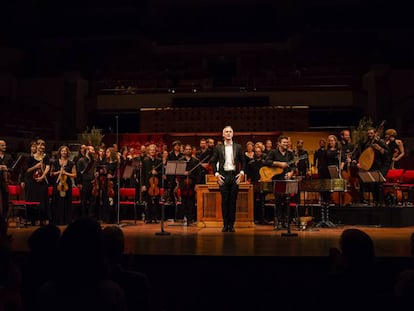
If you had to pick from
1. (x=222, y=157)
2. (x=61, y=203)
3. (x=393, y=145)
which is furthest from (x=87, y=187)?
(x=393, y=145)

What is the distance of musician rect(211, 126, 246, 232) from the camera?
9.30 m

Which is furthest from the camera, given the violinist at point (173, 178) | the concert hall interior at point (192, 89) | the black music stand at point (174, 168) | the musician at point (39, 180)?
the violinist at point (173, 178)

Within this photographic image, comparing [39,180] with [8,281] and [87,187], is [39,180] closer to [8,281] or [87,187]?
[87,187]

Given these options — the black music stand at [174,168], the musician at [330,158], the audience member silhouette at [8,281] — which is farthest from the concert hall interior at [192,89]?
the audience member silhouette at [8,281]

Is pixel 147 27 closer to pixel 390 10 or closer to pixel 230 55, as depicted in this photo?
pixel 230 55

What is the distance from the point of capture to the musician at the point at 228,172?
30.5 feet

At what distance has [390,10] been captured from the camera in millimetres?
18141

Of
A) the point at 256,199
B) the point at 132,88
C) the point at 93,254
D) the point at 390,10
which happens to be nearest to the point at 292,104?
the point at 390,10

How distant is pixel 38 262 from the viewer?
122 inches

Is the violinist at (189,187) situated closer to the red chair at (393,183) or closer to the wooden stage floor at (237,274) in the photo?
the red chair at (393,183)

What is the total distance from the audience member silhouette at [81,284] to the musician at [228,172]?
693 centimetres

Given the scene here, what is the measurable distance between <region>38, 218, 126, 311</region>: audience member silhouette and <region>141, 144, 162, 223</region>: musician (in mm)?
9628

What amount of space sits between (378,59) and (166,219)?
11.5 m

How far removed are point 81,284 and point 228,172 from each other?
279 inches
